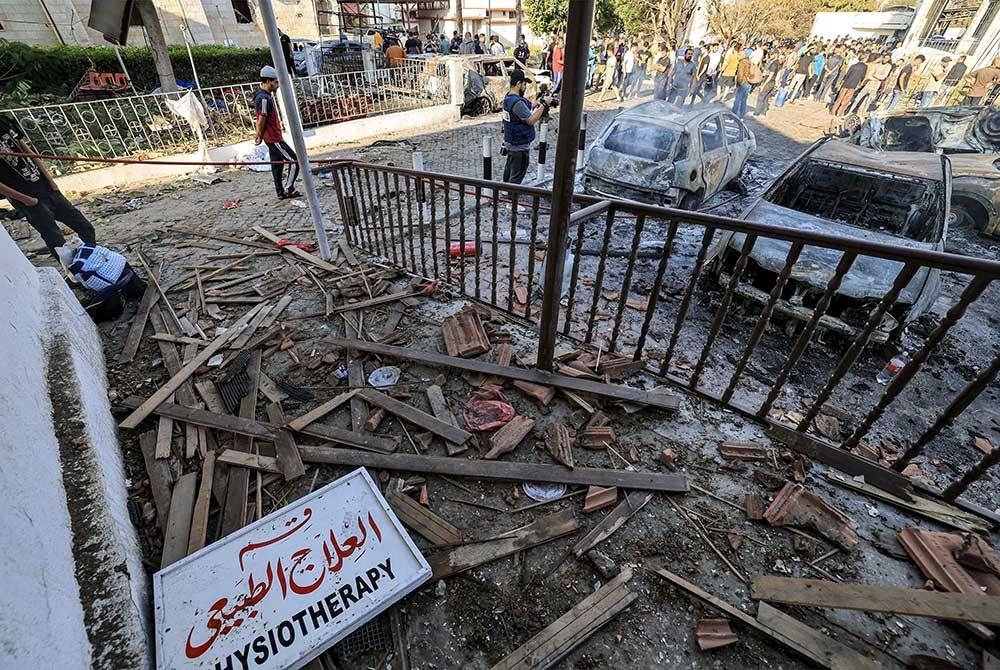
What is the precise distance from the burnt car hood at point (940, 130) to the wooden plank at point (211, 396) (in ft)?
50.5

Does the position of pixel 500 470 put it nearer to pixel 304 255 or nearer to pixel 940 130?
pixel 304 255

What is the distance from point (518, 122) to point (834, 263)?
5.10 metres

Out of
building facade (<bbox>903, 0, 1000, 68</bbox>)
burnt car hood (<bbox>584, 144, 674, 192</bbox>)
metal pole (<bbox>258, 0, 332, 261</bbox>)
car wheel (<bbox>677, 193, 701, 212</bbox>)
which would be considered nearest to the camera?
metal pole (<bbox>258, 0, 332, 261</bbox>)

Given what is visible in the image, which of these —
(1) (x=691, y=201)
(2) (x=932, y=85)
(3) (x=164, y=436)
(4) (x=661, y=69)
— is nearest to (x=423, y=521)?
(3) (x=164, y=436)

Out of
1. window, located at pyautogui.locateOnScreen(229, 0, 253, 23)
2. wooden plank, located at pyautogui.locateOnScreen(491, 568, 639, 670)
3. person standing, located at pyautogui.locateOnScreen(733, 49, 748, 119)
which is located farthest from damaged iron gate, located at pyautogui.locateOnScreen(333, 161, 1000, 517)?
window, located at pyautogui.locateOnScreen(229, 0, 253, 23)

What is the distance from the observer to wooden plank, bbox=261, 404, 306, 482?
2805mm

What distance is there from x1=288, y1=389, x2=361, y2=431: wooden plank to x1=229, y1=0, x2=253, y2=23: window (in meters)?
27.3

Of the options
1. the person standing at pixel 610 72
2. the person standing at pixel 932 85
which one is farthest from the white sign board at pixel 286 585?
the person standing at pixel 932 85

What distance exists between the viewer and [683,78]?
1816 cm

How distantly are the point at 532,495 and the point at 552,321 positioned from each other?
50.0 inches

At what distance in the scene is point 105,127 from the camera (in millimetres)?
9312

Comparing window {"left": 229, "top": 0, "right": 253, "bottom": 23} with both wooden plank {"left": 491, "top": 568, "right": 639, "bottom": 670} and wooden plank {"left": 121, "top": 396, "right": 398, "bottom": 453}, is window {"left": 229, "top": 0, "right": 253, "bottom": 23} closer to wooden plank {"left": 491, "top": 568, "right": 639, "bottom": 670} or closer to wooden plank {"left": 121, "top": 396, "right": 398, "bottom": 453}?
wooden plank {"left": 121, "top": 396, "right": 398, "bottom": 453}

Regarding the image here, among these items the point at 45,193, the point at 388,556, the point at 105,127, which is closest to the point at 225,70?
the point at 105,127

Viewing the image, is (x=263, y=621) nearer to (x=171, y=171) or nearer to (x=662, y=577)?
(x=662, y=577)
